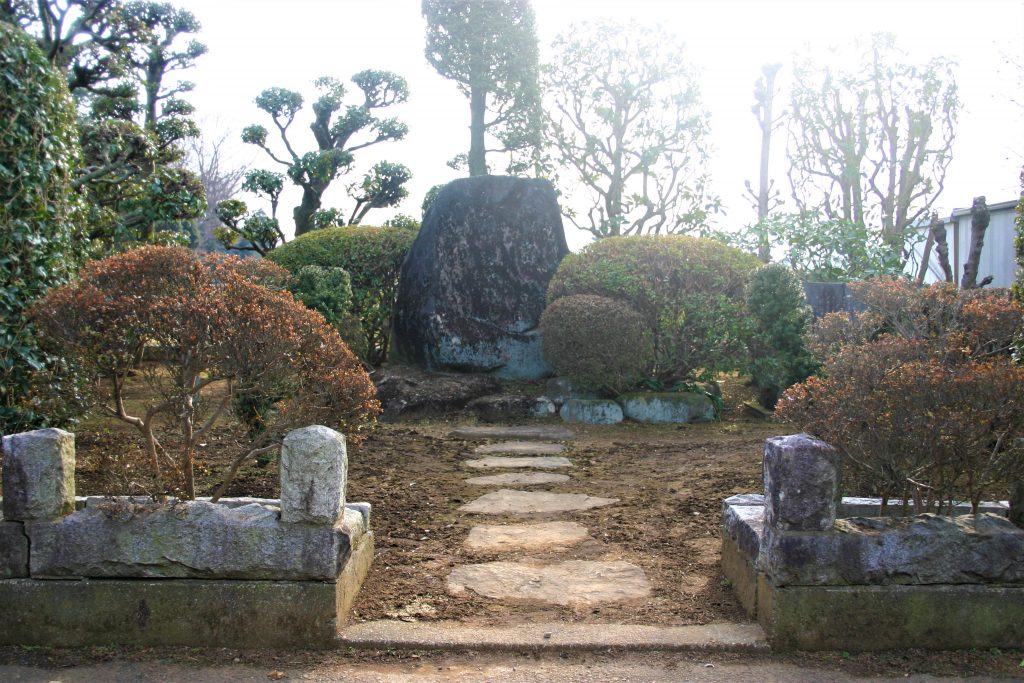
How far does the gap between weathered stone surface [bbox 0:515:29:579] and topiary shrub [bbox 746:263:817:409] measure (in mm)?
7440

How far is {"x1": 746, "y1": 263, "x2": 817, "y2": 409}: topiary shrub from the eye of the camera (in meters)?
8.86

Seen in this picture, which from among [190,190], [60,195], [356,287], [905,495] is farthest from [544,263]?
[905,495]

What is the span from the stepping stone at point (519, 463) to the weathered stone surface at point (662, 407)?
6.96 ft

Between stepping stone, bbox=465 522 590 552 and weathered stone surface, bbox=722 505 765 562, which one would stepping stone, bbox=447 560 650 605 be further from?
weathered stone surface, bbox=722 505 765 562

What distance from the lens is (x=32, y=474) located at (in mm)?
3148

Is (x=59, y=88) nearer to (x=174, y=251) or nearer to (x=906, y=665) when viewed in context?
(x=174, y=251)

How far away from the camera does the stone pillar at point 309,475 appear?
10.1 ft

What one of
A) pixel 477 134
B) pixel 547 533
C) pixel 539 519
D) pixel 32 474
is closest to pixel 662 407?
pixel 539 519

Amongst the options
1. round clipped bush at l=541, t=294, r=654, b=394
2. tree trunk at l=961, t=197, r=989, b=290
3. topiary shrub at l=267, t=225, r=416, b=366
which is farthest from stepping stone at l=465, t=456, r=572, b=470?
tree trunk at l=961, t=197, r=989, b=290

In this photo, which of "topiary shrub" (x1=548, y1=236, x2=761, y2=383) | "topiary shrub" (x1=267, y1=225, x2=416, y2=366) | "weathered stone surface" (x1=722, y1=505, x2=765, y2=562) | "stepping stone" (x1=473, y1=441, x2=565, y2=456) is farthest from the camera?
"topiary shrub" (x1=267, y1=225, x2=416, y2=366)

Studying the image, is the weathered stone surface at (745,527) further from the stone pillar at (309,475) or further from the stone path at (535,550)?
the stone pillar at (309,475)

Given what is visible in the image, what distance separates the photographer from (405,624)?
3279 millimetres

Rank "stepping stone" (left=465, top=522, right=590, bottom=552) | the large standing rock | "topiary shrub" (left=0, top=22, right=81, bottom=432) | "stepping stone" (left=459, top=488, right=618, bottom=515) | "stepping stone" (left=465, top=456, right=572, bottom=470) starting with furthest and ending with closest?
1. the large standing rock
2. "stepping stone" (left=465, top=456, right=572, bottom=470)
3. "stepping stone" (left=459, top=488, right=618, bottom=515)
4. "topiary shrub" (left=0, top=22, right=81, bottom=432)
5. "stepping stone" (left=465, top=522, right=590, bottom=552)

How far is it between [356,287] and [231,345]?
7.43 m
